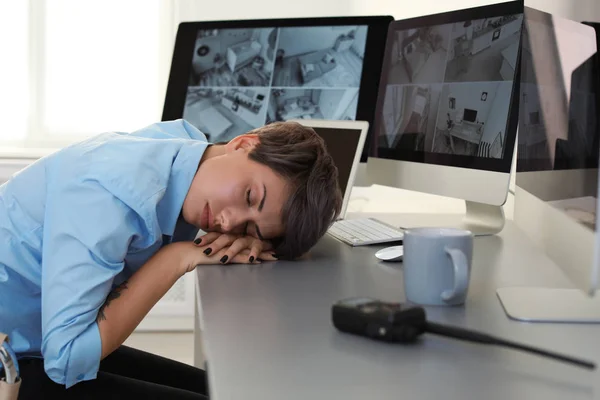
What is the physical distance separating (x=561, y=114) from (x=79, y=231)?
630mm

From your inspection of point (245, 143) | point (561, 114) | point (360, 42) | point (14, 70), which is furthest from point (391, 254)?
point (14, 70)

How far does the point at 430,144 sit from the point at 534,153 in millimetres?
608

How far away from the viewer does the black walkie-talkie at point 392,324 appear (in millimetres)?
760

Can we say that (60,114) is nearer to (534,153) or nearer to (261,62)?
(261,62)

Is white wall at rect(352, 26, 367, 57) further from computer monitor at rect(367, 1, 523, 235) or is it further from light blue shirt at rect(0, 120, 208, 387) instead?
light blue shirt at rect(0, 120, 208, 387)

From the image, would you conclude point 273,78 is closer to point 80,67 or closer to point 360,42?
point 360,42

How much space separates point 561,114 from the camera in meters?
0.96

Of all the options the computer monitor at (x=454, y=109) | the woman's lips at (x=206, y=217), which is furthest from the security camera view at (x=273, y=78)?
the woman's lips at (x=206, y=217)

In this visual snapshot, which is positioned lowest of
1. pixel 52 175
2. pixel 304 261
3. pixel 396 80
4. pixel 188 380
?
pixel 188 380

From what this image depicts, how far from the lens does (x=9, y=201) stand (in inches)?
48.4

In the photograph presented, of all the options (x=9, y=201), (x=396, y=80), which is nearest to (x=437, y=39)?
(x=396, y=80)

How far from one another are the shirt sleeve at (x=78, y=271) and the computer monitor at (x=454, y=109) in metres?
0.72

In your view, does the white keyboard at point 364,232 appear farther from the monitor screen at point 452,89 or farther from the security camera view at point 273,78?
the security camera view at point 273,78

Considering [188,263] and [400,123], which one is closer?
[188,263]
